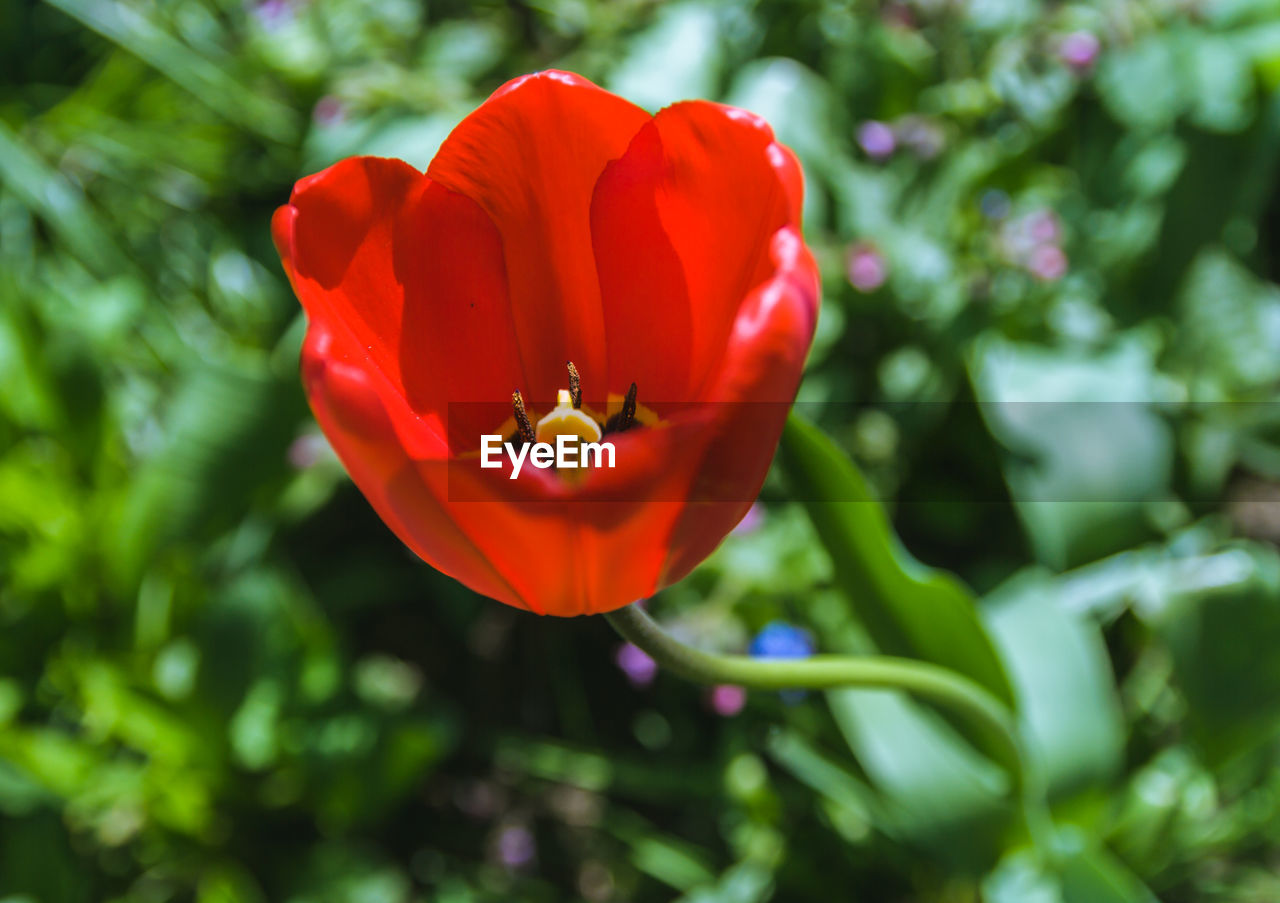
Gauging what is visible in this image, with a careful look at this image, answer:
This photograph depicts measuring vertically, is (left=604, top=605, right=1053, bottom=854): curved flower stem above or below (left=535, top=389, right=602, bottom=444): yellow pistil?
below

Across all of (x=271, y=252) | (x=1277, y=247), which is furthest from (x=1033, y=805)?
(x=271, y=252)

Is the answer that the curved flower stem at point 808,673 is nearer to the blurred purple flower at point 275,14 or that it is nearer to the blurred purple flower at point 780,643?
the blurred purple flower at point 780,643

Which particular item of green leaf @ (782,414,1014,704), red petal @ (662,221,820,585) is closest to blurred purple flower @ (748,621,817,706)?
green leaf @ (782,414,1014,704)

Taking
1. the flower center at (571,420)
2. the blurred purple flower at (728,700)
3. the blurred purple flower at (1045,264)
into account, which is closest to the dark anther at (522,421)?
the flower center at (571,420)

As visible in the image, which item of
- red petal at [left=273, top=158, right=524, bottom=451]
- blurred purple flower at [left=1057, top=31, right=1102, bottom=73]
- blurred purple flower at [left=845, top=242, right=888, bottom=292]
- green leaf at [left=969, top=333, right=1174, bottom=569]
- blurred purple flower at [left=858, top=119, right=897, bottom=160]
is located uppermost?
red petal at [left=273, top=158, right=524, bottom=451]

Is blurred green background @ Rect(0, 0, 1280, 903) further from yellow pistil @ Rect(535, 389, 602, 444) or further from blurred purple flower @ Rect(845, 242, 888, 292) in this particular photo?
yellow pistil @ Rect(535, 389, 602, 444)

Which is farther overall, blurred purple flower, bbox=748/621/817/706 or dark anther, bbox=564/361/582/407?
blurred purple flower, bbox=748/621/817/706
